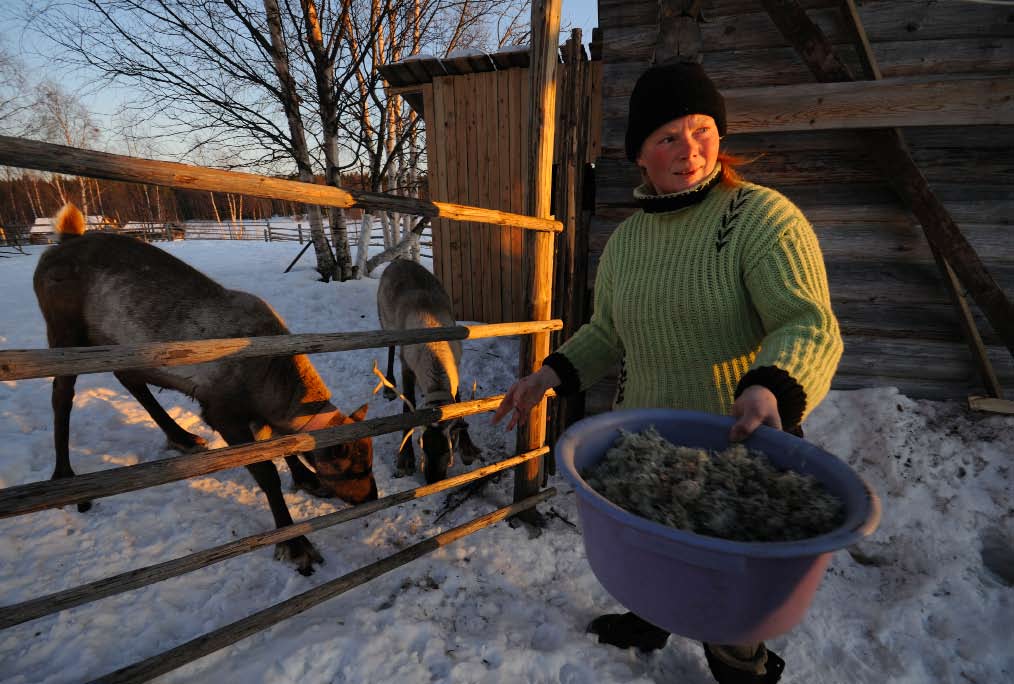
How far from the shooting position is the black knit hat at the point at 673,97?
4.86ft

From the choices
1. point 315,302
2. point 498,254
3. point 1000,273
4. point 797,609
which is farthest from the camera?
point 315,302

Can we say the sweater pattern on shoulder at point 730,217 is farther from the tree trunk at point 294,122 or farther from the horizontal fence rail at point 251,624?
the tree trunk at point 294,122

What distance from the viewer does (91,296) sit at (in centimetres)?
328

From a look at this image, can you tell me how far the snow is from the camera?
2115 millimetres

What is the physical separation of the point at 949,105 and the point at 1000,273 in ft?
5.27

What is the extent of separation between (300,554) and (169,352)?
197 centimetres

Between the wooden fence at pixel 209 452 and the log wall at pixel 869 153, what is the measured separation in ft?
7.15

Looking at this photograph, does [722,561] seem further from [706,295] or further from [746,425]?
[706,295]

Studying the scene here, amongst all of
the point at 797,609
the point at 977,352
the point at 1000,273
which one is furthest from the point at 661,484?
the point at 1000,273

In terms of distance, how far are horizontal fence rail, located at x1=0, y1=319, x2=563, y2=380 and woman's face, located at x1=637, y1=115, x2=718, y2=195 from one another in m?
1.35

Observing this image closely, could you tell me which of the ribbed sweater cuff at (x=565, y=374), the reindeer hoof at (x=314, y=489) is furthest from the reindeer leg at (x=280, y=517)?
the ribbed sweater cuff at (x=565, y=374)

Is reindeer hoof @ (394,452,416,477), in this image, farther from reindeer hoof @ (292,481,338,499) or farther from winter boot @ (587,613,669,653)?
winter boot @ (587,613,669,653)

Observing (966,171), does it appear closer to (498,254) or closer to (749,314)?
(749,314)

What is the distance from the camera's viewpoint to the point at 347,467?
10.4 ft
